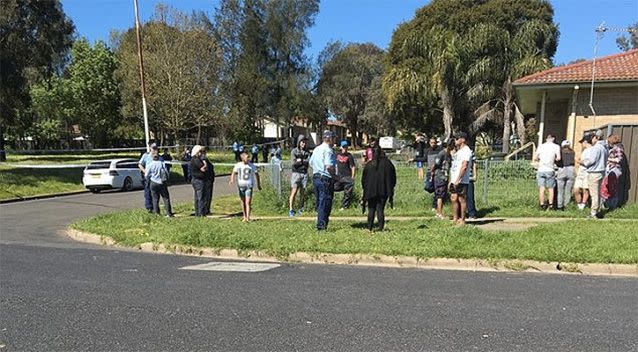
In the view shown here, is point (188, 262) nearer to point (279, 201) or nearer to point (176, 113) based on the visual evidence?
point (279, 201)

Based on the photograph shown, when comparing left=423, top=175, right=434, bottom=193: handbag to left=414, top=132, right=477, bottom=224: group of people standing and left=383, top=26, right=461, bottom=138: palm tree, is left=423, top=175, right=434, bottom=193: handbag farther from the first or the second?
left=383, top=26, right=461, bottom=138: palm tree

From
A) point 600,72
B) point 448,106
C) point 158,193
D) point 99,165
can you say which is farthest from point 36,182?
point 600,72

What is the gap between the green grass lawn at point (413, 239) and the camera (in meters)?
7.42

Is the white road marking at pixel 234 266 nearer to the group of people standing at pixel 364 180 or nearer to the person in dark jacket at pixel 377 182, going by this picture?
the group of people standing at pixel 364 180

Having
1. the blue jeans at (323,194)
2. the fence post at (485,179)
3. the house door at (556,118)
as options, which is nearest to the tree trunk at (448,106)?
the house door at (556,118)

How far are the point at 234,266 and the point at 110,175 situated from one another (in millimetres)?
16946

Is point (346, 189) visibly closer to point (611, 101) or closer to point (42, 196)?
point (611, 101)

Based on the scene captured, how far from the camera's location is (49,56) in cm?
3203

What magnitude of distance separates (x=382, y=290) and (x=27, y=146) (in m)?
68.0

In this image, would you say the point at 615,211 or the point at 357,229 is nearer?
the point at 357,229

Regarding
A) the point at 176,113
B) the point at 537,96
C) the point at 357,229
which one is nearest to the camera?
the point at 357,229

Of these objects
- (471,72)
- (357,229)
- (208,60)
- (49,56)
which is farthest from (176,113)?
(357,229)

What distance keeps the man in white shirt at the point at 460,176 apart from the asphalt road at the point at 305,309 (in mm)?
2681

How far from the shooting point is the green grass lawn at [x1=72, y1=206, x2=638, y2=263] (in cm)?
742
